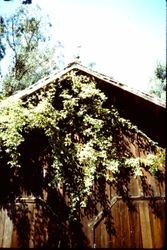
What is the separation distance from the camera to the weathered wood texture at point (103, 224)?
8.62 meters

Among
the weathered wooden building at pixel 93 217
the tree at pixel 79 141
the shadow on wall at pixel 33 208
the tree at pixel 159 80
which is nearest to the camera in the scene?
the weathered wooden building at pixel 93 217

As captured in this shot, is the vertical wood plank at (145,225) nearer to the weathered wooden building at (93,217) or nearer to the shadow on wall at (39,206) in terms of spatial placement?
the weathered wooden building at (93,217)

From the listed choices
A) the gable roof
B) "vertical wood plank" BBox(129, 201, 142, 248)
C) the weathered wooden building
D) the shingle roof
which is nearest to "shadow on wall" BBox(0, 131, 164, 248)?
the weathered wooden building

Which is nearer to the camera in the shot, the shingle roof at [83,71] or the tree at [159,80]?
the shingle roof at [83,71]

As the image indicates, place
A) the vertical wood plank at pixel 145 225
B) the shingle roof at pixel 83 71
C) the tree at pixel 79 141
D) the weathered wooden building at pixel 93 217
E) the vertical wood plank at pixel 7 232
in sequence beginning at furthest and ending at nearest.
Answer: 1. the shingle roof at pixel 83 71
2. the tree at pixel 79 141
3. the vertical wood plank at pixel 7 232
4. the weathered wooden building at pixel 93 217
5. the vertical wood plank at pixel 145 225

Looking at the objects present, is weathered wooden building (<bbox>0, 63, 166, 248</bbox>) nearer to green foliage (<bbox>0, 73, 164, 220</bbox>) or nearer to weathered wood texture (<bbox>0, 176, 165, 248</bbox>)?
weathered wood texture (<bbox>0, 176, 165, 248</bbox>)

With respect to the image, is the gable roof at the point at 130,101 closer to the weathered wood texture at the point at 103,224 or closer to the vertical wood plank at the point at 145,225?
the weathered wood texture at the point at 103,224

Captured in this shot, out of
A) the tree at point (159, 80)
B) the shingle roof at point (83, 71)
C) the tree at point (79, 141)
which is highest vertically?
the tree at point (159, 80)

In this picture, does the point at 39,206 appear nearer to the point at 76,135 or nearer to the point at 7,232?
the point at 7,232

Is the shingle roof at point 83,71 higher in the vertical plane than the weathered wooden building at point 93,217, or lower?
higher

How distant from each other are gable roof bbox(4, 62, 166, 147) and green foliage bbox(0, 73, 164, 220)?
25 cm

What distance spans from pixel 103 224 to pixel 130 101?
416 centimetres

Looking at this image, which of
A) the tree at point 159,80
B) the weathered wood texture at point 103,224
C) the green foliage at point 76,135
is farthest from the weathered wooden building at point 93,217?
the tree at point 159,80

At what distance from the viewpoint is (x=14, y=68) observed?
2730 cm
